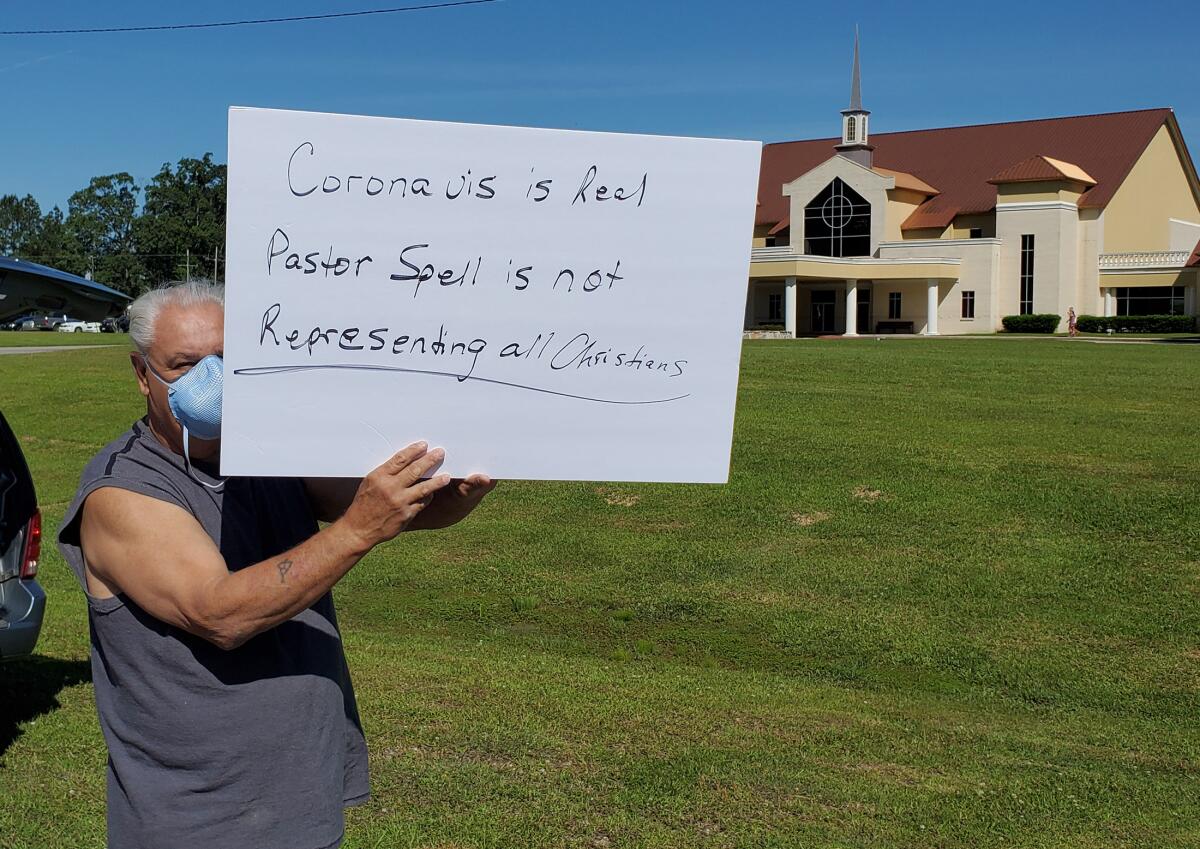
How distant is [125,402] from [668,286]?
19886 millimetres

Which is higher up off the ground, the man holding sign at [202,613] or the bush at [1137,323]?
the bush at [1137,323]

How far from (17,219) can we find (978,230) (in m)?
146

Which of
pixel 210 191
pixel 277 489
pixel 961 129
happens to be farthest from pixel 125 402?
pixel 210 191

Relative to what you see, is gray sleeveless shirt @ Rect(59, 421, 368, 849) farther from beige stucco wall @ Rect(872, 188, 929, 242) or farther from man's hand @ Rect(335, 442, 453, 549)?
beige stucco wall @ Rect(872, 188, 929, 242)

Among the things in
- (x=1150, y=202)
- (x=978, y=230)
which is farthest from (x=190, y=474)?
(x=1150, y=202)

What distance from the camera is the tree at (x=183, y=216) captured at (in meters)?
107

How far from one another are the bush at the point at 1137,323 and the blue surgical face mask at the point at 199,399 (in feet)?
195

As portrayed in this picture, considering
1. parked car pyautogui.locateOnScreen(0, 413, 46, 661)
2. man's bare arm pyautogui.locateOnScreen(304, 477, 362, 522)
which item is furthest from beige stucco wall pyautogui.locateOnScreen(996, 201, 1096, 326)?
man's bare arm pyautogui.locateOnScreen(304, 477, 362, 522)

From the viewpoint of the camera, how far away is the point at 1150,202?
226ft

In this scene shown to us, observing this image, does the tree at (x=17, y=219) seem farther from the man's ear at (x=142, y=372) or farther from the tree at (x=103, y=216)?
the man's ear at (x=142, y=372)

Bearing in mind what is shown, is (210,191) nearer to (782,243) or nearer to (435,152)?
(782,243)

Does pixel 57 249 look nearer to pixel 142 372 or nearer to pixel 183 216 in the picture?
pixel 183 216

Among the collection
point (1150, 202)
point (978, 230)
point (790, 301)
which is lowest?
point (790, 301)

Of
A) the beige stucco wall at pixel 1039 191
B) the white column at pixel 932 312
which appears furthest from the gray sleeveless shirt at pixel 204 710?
the beige stucco wall at pixel 1039 191
